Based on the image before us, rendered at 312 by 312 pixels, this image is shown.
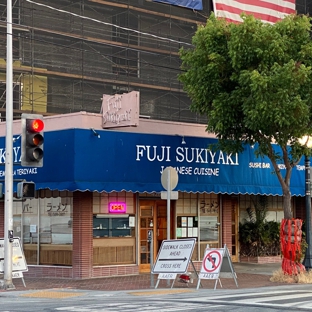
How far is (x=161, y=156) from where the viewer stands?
23.2 m

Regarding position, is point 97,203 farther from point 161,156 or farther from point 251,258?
point 251,258

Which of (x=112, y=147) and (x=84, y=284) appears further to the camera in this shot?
(x=112, y=147)

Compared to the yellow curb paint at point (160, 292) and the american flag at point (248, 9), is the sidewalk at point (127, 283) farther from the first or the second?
the american flag at point (248, 9)

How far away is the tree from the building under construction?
60.1 feet

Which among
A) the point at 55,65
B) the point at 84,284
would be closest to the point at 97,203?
the point at 84,284

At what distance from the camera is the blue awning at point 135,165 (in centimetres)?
2159

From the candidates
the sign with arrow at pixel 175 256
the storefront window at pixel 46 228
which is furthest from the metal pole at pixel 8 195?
the sign with arrow at pixel 175 256

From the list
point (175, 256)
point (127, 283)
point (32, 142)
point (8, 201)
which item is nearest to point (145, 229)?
point (127, 283)

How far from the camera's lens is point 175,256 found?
19.5 meters

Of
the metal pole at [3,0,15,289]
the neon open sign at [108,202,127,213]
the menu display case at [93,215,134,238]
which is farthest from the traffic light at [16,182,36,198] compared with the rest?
the neon open sign at [108,202,127,213]

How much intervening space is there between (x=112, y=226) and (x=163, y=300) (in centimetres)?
758

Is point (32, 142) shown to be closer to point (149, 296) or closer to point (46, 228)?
point (149, 296)

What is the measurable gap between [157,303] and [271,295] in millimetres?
2913

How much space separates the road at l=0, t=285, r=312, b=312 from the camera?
14.2m
